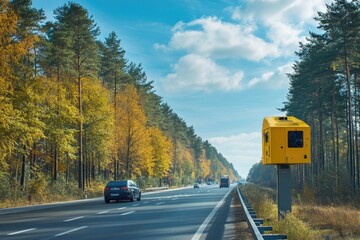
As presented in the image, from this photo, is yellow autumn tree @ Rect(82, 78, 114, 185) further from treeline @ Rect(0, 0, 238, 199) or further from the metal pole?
the metal pole

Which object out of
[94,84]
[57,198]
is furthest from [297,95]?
[57,198]

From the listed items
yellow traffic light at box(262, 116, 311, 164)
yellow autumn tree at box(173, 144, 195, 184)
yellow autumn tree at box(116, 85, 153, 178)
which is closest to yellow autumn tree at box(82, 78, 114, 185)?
yellow autumn tree at box(116, 85, 153, 178)

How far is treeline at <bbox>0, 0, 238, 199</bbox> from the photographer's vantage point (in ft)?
88.9

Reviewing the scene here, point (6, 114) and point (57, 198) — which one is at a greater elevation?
point (6, 114)

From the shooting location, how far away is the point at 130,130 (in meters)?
61.9

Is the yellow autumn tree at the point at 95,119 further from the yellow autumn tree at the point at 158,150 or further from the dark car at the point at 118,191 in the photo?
the yellow autumn tree at the point at 158,150

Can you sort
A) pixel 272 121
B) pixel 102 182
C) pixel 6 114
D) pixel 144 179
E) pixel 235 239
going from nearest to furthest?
pixel 235 239
pixel 272 121
pixel 6 114
pixel 102 182
pixel 144 179

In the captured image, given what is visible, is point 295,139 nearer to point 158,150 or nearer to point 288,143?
point 288,143

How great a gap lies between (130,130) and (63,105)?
24766 millimetres

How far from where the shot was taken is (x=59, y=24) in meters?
43.8

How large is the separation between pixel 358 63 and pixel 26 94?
83.5 feet

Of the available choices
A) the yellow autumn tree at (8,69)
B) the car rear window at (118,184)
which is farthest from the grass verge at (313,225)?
the yellow autumn tree at (8,69)

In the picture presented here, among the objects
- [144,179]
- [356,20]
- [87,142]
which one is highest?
[356,20]

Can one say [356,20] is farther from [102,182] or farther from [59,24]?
[102,182]
